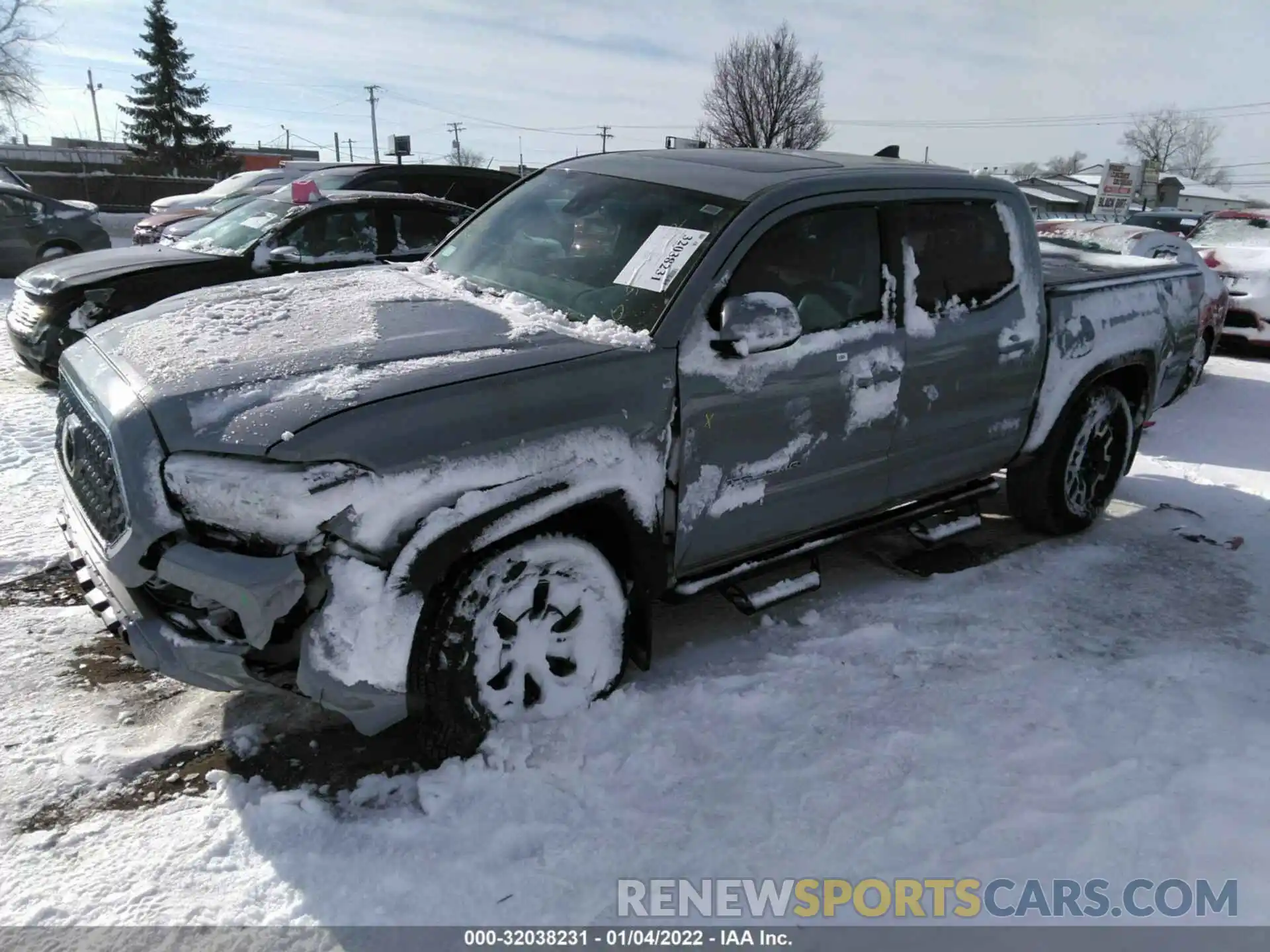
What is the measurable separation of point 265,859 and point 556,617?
109cm

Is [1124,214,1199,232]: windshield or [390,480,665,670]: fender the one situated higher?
[1124,214,1199,232]: windshield

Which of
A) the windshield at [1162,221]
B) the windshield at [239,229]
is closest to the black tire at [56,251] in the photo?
the windshield at [239,229]

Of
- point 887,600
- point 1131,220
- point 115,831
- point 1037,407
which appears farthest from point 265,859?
point 1131,220

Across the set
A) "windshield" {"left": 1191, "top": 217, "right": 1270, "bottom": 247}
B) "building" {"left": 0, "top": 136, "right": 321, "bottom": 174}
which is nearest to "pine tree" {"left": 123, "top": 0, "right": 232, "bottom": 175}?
"building" {"left": 0, "top": 136, "right": 321, "bottom": 174}

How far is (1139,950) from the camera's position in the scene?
233 centimetres

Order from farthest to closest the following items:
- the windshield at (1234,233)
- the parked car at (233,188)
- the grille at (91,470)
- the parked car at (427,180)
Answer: the parked car at (233,188) < the windshield at (1234,233) < the parked car at (427,180) < the grille at (91,470)

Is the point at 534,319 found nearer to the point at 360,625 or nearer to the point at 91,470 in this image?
the point at 360,625

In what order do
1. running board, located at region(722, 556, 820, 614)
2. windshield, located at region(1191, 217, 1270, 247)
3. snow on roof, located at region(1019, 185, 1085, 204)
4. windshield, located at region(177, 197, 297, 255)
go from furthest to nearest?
snow on roof, located at region(1019, 185, 1085, 204) → windshield, located at region(1191, 217, 1270, 247) → windshield, located at region(177, 197, 297, 255) → running board, located at region(722, 556, 820, 614)

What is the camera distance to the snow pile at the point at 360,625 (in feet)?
8.21

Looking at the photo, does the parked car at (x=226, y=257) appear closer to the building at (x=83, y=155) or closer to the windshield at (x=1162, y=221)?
the windshield at (x=1162, y=221)

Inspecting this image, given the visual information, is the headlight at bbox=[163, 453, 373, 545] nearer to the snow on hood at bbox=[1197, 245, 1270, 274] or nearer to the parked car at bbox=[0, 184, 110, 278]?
the snow on hood at bbox=[1197, 245, 1270, 274]

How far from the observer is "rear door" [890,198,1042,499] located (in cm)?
384

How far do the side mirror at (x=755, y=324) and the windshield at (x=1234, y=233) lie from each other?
11501 mm

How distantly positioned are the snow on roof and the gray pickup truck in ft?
172
